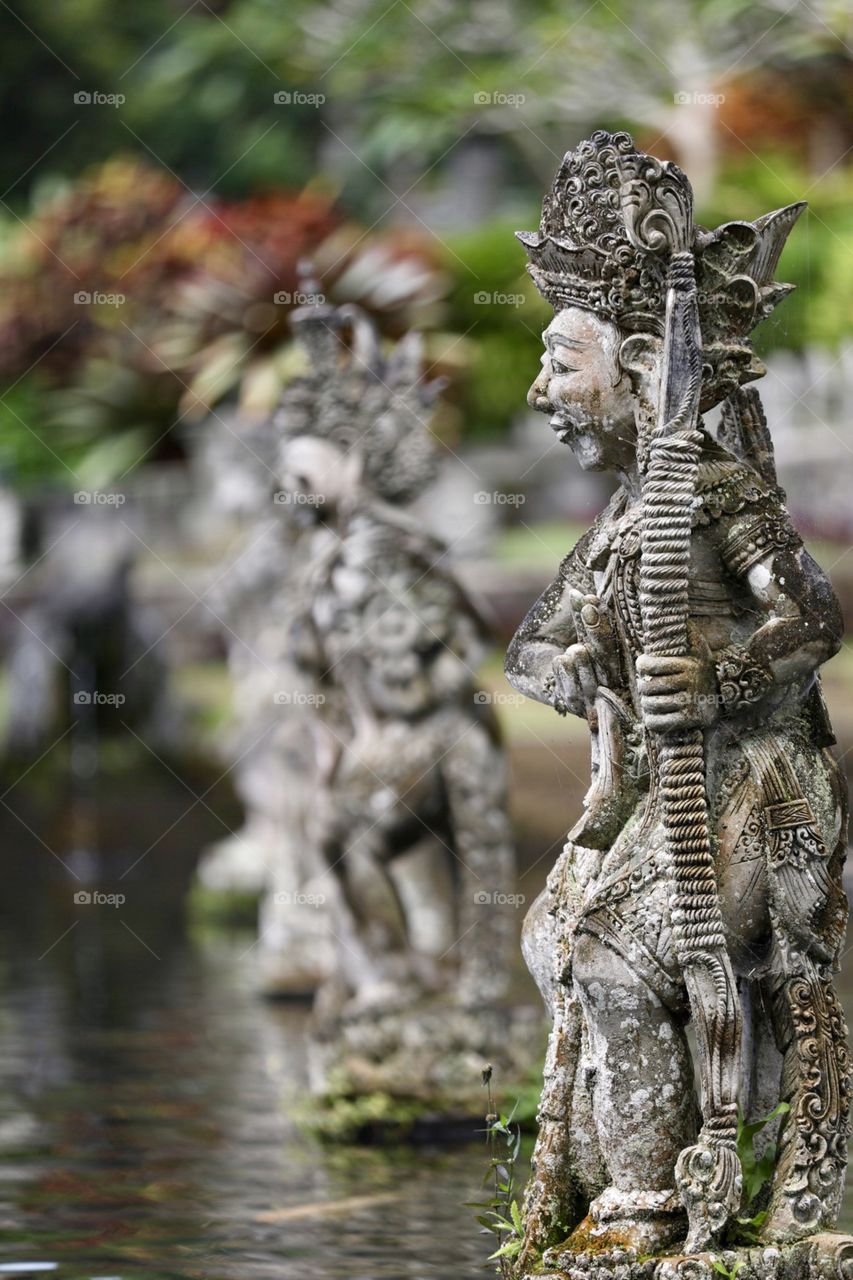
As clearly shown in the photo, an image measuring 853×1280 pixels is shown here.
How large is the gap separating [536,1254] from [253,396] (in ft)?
55.1

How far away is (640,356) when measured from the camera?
547cm

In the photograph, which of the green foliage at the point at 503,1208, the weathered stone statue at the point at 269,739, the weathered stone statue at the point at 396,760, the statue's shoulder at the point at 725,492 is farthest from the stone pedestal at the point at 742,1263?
the weathered stone statue at the point at 269,739

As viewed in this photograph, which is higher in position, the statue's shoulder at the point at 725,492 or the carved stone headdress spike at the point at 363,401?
the carved stone headdress spike at the point at 363,401

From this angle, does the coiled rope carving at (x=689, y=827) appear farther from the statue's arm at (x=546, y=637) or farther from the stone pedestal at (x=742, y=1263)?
the statue's arm at (x=546, y=637)

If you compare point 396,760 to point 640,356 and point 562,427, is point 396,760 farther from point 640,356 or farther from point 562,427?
point 640,356

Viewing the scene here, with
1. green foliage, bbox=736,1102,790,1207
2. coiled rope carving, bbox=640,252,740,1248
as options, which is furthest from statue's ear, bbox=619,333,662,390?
green foliage, bbox=736,1102,790,1207

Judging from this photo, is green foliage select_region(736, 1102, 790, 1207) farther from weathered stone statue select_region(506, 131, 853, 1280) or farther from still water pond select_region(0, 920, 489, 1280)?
still water pond select_region(0, 920, 489, 1280)

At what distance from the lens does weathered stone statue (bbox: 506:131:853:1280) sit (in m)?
5.23

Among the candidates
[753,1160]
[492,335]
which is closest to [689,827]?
[753,1160]

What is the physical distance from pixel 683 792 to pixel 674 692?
232 millimetres

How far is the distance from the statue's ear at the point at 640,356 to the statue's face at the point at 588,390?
0.02m

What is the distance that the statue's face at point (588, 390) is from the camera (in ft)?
18.0

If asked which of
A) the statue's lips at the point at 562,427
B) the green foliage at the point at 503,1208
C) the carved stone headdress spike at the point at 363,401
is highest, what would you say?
the carved stone headdress spike at the point at 363,401

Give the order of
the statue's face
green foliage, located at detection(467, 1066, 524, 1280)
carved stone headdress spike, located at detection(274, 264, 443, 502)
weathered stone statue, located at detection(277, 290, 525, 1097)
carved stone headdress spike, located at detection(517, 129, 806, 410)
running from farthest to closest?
carved stone headdress spike, located at detection(274, 264, 443, 502) → weathered stone statue, located at detection(277, 290, 525, 1097) → green foliage, located at detection(467, 1066, 524, 1280) → the statue's face → carved stone headdress spike, located at detection(517, 129, 806, 410)
